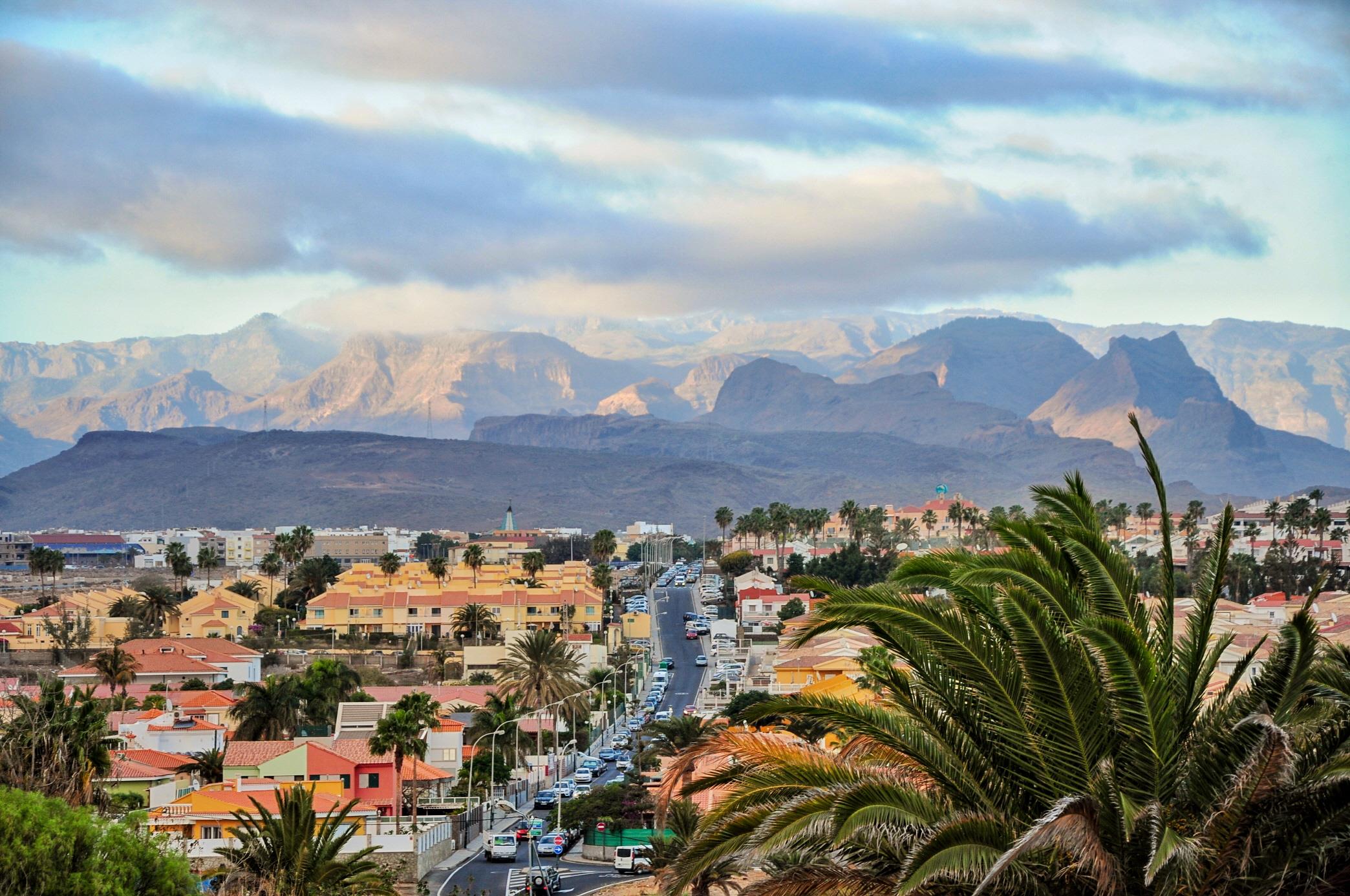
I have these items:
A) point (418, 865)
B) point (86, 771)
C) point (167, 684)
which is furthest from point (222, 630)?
point (86, 771)

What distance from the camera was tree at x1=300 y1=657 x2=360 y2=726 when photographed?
8312 centimetres

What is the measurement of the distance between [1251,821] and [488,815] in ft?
181

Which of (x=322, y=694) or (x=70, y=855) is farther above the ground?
(x=70, y=855)

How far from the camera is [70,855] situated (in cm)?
2453

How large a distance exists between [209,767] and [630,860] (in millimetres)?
15750

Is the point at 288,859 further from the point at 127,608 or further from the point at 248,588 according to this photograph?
the point at 248,588

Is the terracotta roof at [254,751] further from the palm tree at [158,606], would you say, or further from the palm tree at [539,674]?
the palm tree at [158,606]

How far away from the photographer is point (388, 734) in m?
56.1

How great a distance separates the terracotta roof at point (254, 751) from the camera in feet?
193

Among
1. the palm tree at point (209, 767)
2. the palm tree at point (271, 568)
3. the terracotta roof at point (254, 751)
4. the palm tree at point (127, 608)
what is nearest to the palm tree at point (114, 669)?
the terracotta roof at point (254, 751)

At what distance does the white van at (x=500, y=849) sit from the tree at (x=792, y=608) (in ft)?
240

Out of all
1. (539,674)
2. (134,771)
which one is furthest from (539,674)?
(134,771)

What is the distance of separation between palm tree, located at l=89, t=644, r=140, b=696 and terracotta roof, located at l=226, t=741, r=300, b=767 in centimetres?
3344

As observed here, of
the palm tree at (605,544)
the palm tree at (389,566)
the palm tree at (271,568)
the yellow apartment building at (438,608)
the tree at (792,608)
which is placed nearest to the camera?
the tree at (792,608)
